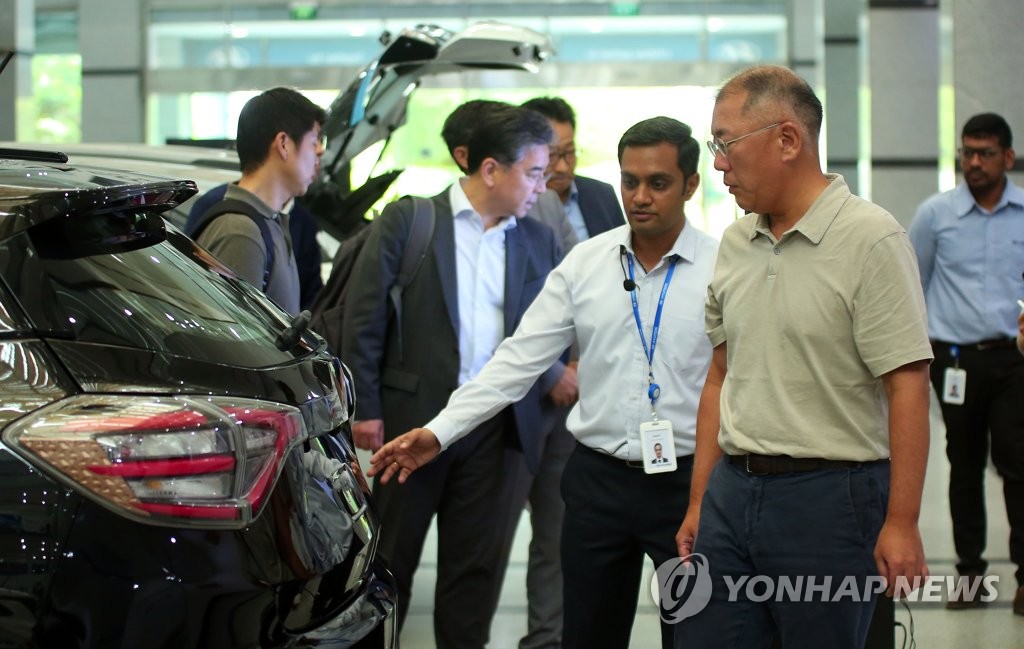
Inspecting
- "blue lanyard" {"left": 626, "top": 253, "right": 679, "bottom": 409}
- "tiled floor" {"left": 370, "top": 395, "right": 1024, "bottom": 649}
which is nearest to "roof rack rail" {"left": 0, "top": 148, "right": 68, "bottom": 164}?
"blue lanyard" {"left": 626, "top": 253, "right": 679, "bottom": 409}

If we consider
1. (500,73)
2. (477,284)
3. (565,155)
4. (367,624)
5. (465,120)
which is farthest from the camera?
(500,73)

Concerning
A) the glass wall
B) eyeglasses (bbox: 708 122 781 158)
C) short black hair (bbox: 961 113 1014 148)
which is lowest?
eyeglasses (bbox: 708 122 781 158)

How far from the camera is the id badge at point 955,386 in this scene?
5539 mm

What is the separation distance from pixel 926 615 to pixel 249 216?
3.06 metres

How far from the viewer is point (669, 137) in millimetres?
3326

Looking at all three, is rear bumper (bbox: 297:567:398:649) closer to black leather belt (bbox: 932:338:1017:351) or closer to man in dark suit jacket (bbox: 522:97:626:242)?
man in dark suit jacket (bbox: 522:97:626:242)

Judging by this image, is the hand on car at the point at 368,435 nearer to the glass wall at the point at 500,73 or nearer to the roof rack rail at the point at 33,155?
the roof rack rail at the point at 33,155

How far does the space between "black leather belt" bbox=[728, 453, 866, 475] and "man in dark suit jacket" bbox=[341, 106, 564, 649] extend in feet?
4.50

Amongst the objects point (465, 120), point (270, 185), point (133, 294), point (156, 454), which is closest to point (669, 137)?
point (465, 120)

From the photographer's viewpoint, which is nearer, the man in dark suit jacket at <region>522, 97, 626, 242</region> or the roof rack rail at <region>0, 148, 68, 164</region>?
the roof rack rail at <region>0, 148, 68, 164</region>

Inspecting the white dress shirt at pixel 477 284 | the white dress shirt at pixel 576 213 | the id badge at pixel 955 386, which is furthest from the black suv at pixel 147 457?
the id badge at pixel 955 386

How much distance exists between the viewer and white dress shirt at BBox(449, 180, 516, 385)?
13.3ft

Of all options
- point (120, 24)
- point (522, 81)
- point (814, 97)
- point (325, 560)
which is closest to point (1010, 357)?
point (814, 97)

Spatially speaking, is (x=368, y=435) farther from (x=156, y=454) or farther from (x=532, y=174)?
(x=156, y=454)
